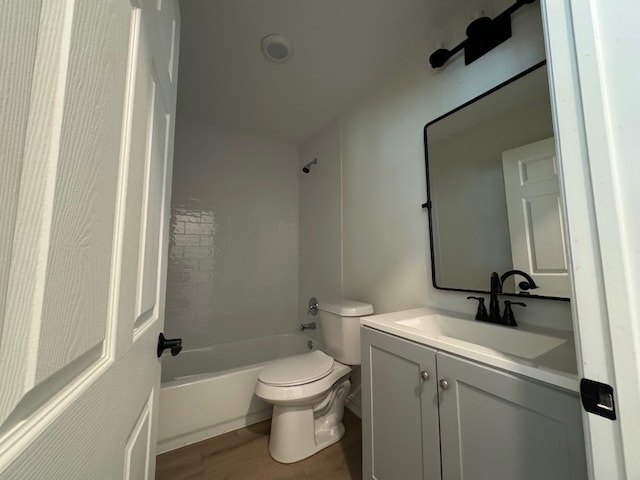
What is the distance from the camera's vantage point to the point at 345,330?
1.52 meters

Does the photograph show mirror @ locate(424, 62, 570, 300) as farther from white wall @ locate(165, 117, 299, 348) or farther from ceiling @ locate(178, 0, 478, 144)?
white wall @ locate(165, 117, 299, 348)

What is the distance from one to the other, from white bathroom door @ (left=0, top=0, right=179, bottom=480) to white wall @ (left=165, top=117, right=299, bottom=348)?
1778 mm

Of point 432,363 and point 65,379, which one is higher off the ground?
point 65,379

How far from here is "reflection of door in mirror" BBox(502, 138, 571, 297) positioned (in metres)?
0.93

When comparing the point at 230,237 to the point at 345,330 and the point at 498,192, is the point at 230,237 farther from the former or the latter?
the point at 498,192

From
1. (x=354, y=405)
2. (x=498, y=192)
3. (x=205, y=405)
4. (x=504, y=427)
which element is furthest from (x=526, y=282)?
(x=205, y=405)

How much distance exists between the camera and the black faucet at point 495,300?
1.03 m

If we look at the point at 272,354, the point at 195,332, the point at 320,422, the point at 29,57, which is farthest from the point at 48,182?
the point at 272,354

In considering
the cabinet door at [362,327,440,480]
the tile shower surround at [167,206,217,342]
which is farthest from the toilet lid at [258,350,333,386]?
the tile shower surround at [167,206,217,342]

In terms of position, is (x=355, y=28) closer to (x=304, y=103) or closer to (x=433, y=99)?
(x=433, y=99)

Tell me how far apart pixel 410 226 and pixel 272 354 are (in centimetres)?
177

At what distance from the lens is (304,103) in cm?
200

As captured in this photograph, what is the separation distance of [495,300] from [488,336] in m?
0.15

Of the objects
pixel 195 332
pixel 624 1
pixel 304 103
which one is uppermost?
pixel 304 103
